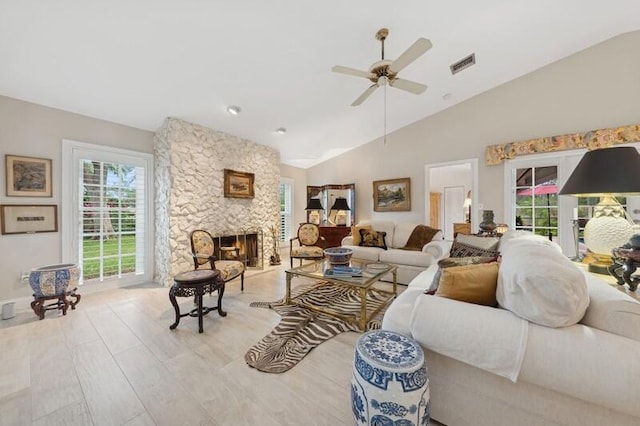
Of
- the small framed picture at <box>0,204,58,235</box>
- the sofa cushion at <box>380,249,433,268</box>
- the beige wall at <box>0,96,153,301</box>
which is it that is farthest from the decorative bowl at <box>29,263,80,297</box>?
the sofa cushion at <box>380,249,433,268</box>

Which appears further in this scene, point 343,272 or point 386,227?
point 386,227

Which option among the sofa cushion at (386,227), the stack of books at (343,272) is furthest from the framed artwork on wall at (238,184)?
the stack of books at (343,272)

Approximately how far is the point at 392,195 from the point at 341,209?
4.17ft

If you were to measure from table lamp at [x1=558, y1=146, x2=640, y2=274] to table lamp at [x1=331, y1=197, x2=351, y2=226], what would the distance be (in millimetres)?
4452

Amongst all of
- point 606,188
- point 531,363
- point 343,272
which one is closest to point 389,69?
point 606,188

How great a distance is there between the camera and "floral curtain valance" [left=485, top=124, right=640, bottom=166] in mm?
3383

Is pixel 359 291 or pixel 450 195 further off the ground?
pixel 450 195

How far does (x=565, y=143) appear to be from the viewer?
3732 millimetres

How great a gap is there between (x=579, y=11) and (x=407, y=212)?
3.60 metres

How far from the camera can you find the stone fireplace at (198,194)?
149 inches

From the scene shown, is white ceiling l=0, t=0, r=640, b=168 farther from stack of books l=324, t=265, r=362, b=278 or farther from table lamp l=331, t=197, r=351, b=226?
stack of books l=324, t=265, r=362, b=278

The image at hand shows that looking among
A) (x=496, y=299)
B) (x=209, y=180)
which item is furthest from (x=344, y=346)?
(x=209, y=180)

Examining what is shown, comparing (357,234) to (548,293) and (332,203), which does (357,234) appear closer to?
(332,203)

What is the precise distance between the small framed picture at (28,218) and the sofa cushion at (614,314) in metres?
5.17
